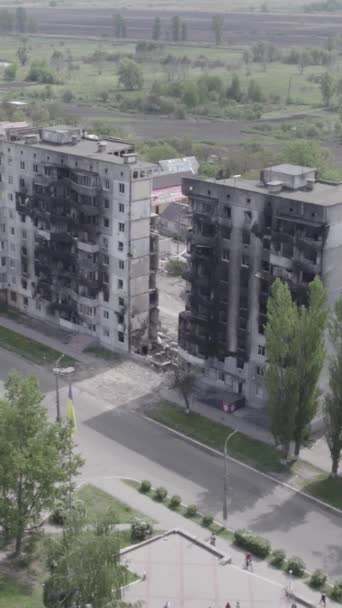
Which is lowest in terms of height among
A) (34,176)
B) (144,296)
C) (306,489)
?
(306,489)

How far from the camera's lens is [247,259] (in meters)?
79.1

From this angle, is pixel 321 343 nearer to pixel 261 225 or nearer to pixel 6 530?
pixel 261 225

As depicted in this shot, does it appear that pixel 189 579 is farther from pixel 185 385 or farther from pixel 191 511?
pixel 185 385

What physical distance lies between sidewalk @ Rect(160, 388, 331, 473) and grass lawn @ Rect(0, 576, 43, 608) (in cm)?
2657

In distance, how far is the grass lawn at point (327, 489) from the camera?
6862cm

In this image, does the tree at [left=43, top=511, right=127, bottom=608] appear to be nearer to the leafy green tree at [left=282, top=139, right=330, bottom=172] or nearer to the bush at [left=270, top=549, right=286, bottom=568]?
the bush at [left=270, top=549, right=286, bottom=568]

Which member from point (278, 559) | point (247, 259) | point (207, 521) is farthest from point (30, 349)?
point (278, 559)

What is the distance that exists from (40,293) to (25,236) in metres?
6.41

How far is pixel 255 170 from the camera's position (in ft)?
483

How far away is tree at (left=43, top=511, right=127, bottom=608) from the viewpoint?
47.3 m

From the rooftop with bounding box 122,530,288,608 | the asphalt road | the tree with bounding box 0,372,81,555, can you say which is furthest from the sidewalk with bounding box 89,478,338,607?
the tree with bounding box 0,372,81,555

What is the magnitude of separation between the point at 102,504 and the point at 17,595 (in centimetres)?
1314

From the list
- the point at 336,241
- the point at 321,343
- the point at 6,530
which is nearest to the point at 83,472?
the point at 6,530

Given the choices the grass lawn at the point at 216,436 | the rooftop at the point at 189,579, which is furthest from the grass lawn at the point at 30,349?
the rooftop at the point at 189,579
